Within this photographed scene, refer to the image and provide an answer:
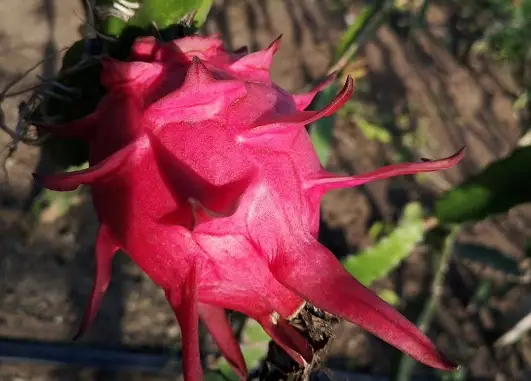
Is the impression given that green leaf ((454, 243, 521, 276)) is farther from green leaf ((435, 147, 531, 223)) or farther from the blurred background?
green leaf ((435, 147, 531, 223))

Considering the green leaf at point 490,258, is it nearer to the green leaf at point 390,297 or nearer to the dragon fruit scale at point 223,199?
the green leaf at point 390,297

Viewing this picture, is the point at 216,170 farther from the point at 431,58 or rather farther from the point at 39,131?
the point at 431,58

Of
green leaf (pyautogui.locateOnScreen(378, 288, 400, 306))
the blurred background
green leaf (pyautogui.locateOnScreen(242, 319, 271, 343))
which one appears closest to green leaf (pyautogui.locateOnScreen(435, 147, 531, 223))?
the blurred background

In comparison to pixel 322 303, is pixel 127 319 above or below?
below

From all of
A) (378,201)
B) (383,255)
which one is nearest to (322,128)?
(383,255)

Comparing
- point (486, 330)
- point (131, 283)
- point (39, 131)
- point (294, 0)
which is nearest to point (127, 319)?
point (131, 283)

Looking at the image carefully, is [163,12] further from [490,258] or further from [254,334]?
[490,258]
